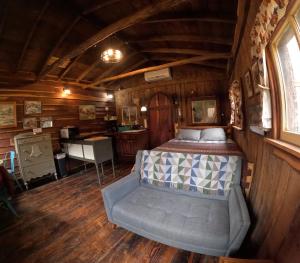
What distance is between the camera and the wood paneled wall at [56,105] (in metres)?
3.53

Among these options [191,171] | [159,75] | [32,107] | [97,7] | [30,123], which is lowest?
[191,171]

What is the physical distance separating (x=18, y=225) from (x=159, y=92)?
4975mm

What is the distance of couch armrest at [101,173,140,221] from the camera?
1737 millimetres

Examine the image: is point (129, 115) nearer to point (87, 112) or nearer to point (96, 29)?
point (87, 112)

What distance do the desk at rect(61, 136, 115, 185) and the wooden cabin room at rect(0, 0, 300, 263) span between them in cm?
5

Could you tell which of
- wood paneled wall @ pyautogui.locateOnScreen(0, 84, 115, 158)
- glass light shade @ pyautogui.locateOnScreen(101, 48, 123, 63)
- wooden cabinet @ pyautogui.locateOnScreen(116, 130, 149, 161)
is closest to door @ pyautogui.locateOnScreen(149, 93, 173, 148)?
wooden cabinet @ pyautogui.locateOnScreen(116, 130, 149, 161)

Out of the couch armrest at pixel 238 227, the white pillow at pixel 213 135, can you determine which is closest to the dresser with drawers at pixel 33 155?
the white pillow at pixel 213 135

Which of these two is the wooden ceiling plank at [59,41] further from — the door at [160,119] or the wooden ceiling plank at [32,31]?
the door at [160,119]

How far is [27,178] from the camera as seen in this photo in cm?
339

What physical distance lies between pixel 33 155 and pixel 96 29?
3147 millimetres

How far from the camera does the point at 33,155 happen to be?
350 centimetres

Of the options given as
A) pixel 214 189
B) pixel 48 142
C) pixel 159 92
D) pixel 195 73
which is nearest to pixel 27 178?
pixel 48 142

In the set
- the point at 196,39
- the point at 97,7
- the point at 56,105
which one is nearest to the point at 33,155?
the point at 56,105

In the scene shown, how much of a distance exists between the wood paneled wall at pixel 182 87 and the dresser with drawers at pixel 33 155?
3.21 m
